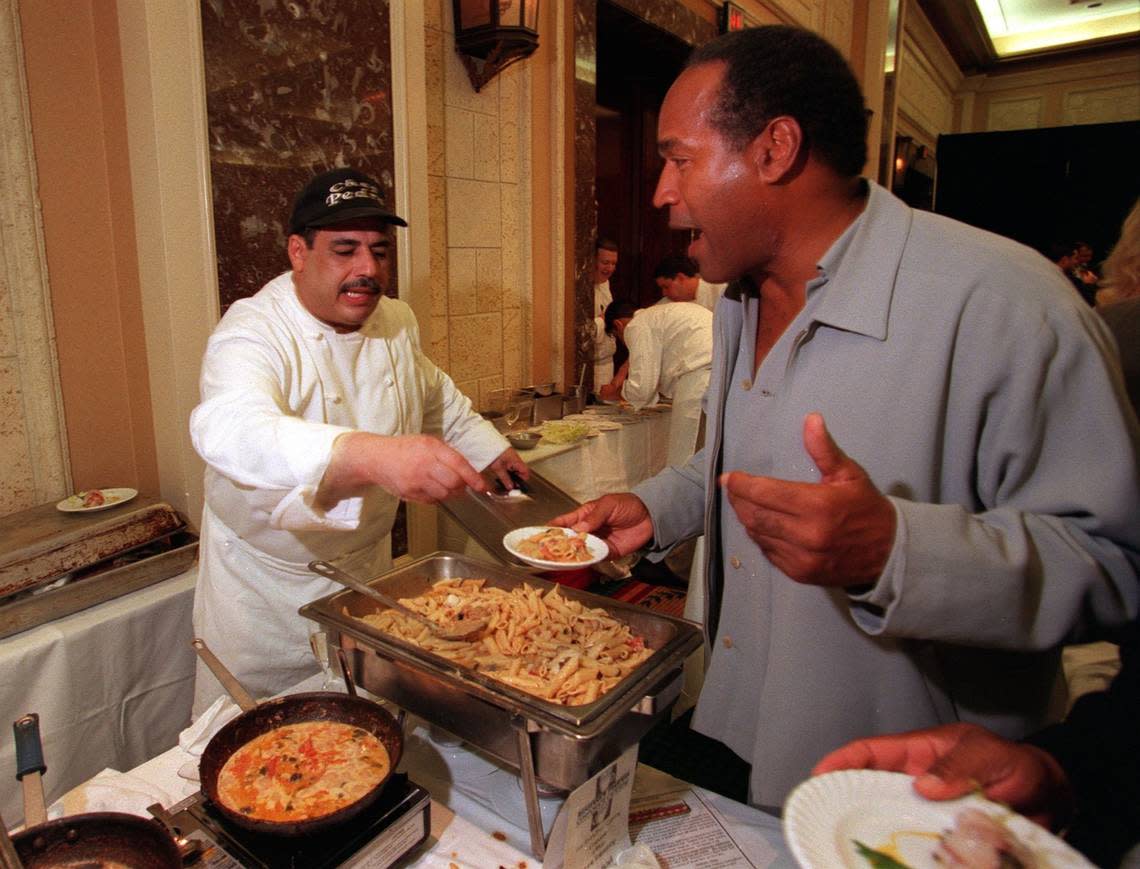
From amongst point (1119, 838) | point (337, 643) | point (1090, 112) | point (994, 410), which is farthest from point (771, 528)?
point (1090, 112)

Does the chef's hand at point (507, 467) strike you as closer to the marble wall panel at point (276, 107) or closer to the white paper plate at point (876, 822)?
the marble wall panel at point (276, 107)

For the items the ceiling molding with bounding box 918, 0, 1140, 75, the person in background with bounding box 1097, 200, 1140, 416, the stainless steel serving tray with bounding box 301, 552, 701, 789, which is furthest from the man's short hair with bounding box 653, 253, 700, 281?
the ceiling molding with bounding box 918, 0, 1140, 75

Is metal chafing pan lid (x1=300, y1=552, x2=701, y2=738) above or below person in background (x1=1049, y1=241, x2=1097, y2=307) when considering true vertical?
below

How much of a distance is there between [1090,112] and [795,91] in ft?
43.6

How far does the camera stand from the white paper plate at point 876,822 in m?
0.71

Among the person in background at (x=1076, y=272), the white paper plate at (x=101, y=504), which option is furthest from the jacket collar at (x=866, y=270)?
the person in background at (x=1076, y=272)

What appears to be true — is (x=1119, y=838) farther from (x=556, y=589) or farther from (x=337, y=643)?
(x=337, y=643)

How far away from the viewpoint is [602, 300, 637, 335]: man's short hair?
5.66m

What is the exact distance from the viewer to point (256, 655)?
2102 mm

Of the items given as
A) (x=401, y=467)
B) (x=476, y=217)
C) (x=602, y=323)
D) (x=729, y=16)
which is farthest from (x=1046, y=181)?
(x=401, y=467)

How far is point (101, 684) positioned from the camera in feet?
6.89

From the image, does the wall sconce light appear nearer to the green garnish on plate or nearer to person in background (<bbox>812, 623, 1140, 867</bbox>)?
person in background (<bbox>812, 623, 1140, 867</bbox>)

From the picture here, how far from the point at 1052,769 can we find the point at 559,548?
0.95 m

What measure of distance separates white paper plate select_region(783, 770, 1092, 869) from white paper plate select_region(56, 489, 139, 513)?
2274 mm
